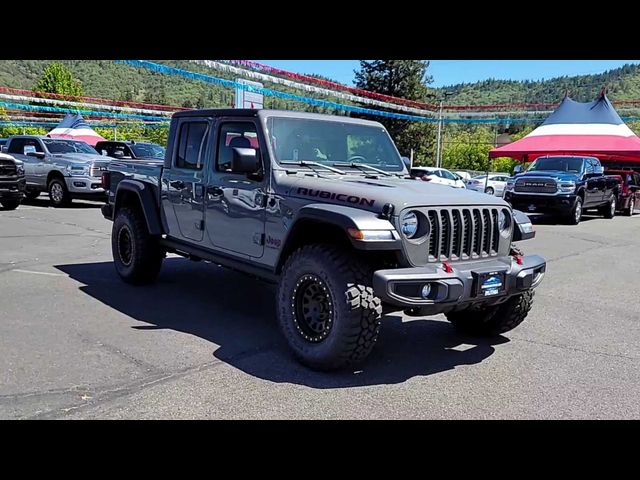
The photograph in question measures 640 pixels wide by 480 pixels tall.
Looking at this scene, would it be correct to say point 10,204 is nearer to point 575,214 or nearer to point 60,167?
point 60,167

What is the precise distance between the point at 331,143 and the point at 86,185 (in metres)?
11.8

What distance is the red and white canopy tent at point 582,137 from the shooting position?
25.1 metres

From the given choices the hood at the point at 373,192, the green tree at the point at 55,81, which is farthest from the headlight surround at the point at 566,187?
the green tree at the point at 55,81

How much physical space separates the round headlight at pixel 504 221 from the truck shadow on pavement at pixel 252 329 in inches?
42.2

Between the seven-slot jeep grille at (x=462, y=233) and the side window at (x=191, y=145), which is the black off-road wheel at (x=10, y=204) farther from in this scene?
the seven-slot jeep grille at (x=462, y=233)

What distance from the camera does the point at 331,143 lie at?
5520 millimetres

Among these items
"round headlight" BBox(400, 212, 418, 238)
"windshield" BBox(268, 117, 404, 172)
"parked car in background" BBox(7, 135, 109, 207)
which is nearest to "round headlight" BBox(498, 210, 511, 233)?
"round headlight" BBox(400, 212, 418, 238)

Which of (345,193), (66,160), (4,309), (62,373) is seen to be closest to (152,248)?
(4,309)

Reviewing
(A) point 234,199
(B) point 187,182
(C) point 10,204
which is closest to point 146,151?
(C) point 10,204

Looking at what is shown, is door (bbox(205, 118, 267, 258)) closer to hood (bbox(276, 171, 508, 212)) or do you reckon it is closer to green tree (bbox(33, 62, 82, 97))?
hood (bbox(276, 171, 508, 212))

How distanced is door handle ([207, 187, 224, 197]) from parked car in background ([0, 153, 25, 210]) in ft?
34.5

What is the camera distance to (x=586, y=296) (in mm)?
7105

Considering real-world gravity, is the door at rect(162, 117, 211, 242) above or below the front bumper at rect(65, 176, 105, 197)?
above

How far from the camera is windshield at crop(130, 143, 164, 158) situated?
16438mm
